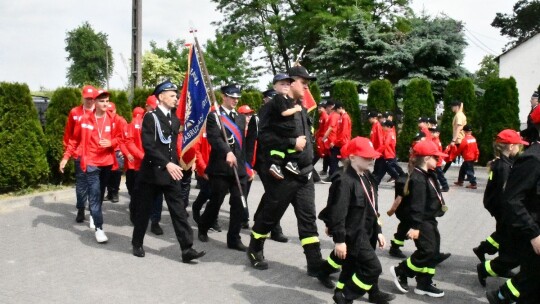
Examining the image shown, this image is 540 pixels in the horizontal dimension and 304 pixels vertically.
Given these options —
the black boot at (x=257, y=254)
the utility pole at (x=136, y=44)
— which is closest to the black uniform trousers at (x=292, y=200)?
the black boot at (x=257, y=254)

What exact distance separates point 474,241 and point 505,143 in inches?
90.6

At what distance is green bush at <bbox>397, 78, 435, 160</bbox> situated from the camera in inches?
739

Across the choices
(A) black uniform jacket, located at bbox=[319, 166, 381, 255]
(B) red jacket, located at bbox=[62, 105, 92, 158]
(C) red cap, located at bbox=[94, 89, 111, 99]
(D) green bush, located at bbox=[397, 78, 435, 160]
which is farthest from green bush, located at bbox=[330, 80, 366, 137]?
(A) black uniform jacket, located at bbox=[319, 166, 381, 255]

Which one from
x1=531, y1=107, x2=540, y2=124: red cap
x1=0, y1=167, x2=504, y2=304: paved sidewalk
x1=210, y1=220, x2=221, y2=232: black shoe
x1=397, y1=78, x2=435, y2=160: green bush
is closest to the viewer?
x1=531, y1=107, x2=540, y2=124: red cap

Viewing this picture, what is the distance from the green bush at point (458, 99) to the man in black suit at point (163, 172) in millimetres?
13355

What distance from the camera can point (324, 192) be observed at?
12523mm

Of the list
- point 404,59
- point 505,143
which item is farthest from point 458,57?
point 505,143

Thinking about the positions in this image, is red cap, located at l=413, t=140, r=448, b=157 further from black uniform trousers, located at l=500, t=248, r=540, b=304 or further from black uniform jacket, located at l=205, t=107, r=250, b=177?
black uniform jacket, located at l=205, t=107, r=250, b=177

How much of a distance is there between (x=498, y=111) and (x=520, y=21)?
159 ft

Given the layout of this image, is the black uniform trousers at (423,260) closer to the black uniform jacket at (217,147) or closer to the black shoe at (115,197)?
the black uniform jacket at (217,147)

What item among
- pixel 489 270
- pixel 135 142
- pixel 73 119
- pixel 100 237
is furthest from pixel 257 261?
pixel 73 119

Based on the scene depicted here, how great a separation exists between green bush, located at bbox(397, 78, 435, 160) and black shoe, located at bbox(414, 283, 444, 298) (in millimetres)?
A: 13474

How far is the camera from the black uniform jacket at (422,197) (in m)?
5.56

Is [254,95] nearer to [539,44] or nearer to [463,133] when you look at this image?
[463,133]
